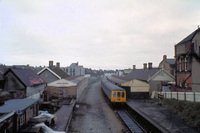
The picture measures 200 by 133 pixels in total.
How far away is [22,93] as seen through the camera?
1773cm

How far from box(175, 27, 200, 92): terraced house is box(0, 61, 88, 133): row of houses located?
60.8 ft

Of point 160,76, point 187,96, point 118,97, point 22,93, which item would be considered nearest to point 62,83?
point 22,93

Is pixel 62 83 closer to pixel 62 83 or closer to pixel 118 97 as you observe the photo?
pixel 62 83

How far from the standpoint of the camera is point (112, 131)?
41.8 feet

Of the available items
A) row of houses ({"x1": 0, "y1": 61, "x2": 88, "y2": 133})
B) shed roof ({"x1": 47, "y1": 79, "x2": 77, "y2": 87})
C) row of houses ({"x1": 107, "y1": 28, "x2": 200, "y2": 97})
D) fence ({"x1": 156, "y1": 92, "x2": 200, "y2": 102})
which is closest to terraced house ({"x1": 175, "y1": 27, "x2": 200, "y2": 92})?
row of houses ({"x1": 107, "y1": 28, "x2": 200, "y2": 97})

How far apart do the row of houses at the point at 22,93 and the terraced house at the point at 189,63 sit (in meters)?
18.5

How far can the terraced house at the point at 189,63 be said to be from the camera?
20.5 meters

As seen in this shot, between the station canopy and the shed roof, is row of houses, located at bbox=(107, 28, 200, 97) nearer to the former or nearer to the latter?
the station canopy

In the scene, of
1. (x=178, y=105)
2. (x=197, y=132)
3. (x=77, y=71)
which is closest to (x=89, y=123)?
(x=197, y=132)

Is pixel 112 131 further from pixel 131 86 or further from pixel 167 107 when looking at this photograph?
pixel 131 86

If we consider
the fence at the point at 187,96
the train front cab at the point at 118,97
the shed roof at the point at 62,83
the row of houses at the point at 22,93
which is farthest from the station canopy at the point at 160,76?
the shed roof at the point at 62,83

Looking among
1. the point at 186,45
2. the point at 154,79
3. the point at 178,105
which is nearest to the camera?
the point at 178,105

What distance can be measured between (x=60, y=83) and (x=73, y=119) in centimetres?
1189

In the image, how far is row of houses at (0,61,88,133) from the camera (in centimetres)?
942
